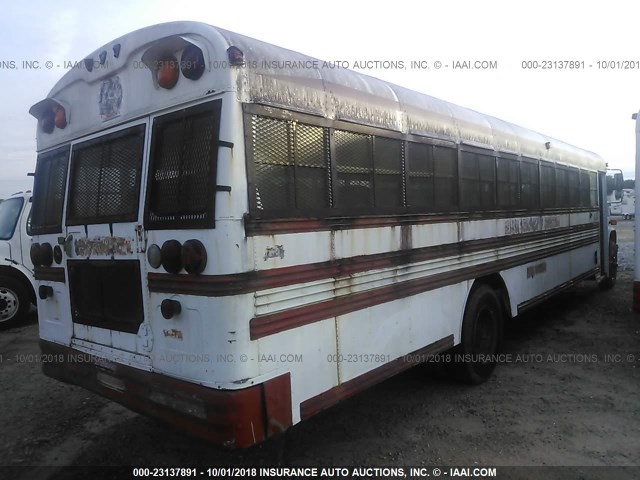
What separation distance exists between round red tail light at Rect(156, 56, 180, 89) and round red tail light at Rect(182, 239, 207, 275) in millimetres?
958

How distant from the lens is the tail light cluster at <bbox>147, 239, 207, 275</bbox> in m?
2.52

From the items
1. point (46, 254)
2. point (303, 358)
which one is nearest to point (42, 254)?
point (46, 254)

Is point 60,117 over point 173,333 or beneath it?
over

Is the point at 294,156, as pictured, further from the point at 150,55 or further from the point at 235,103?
the point at 150,55

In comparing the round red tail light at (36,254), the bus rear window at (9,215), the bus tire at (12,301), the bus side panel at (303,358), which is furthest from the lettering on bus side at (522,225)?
the bus rear window at (9,215)

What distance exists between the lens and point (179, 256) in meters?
2.62

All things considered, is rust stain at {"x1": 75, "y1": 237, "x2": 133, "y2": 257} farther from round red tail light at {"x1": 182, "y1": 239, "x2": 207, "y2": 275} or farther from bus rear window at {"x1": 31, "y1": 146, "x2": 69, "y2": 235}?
round red tail light at {"x1": 182, "y1": 239, "x2": 207, "y2": 275}

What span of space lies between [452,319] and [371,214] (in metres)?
1.56

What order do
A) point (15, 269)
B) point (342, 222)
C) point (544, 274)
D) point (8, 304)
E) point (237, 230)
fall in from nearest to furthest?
point (237, 230) < point (342, 222) < point (544, 274) < point (8, 304) < point (15, 269)

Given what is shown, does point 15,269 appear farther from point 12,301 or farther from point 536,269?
point 536,269

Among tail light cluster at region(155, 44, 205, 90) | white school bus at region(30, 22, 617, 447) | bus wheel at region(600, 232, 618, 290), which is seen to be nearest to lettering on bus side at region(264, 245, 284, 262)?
white school bus at region(30, 22, 617, 447)

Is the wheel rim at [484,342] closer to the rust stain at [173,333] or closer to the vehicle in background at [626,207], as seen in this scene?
the rust stain at [173,333]

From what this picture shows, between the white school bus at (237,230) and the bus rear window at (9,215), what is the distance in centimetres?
496

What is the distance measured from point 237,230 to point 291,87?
986 mm
